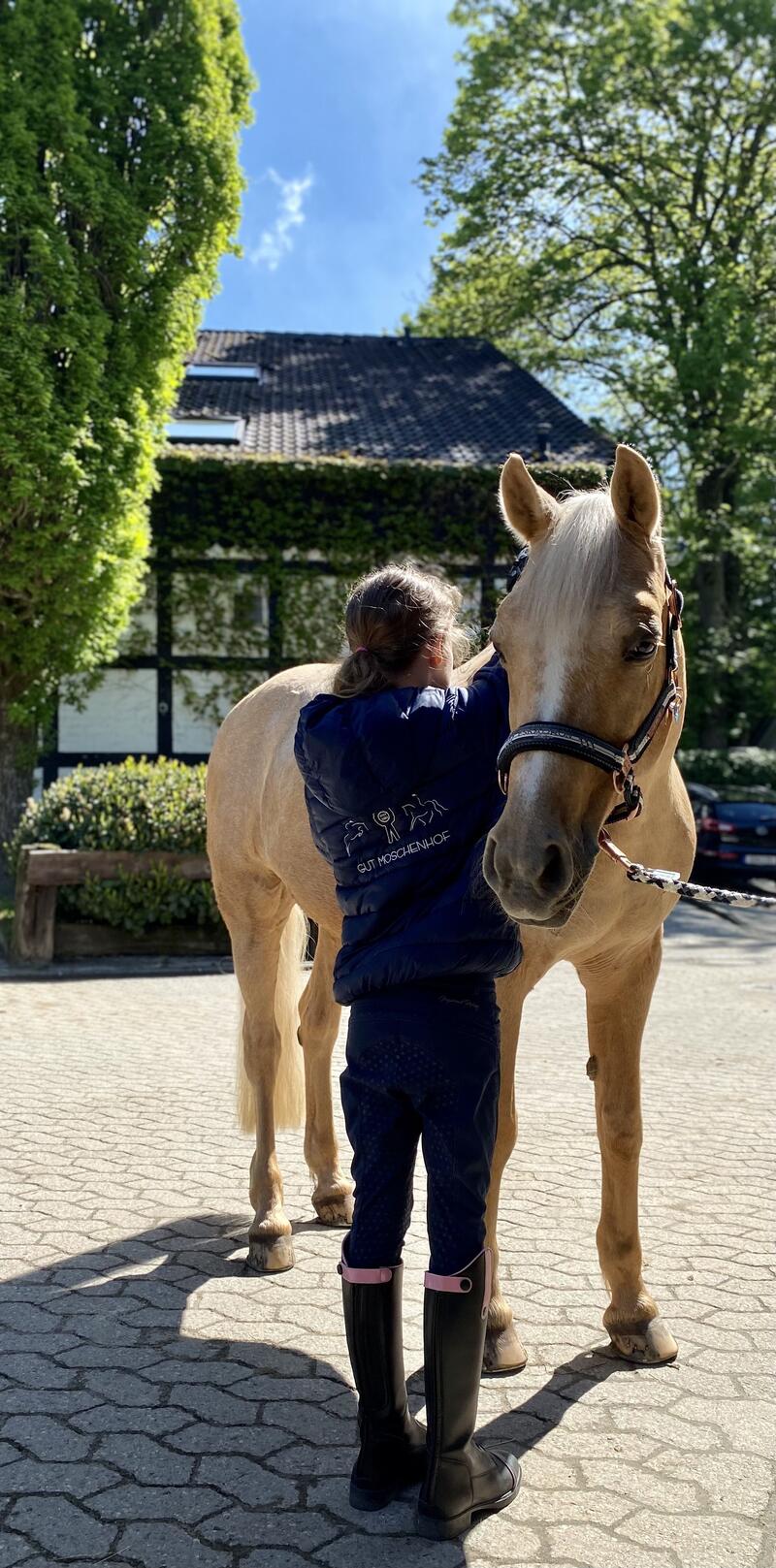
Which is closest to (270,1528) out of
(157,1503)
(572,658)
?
(157,1503)

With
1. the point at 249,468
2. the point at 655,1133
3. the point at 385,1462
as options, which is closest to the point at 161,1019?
the point at 655,1133

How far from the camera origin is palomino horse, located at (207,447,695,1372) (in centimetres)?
215

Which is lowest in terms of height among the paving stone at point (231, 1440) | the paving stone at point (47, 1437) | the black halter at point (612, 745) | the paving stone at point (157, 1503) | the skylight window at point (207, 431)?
the paving stone at point (231, 1440)

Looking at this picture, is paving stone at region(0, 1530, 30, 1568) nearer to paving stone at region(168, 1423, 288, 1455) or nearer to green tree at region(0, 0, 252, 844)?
paving stone at region(168, 1423, 288, 1455)

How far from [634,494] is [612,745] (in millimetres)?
505

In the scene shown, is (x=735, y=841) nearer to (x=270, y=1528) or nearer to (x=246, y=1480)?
(x=246, y=1480)

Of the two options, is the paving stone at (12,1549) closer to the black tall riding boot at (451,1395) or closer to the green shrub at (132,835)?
the black tall riding boot at (451,1395)

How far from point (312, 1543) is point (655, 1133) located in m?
3.32

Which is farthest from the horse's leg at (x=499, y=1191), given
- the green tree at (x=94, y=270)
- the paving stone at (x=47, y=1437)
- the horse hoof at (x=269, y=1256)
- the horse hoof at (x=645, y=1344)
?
the green tree at (x=94, y=270)

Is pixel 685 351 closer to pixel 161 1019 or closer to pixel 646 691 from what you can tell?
pixel 161 1019

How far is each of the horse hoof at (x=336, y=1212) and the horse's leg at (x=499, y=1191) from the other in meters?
1.09

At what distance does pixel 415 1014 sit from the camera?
87.6 inches

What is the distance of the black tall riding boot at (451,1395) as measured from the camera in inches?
86.0

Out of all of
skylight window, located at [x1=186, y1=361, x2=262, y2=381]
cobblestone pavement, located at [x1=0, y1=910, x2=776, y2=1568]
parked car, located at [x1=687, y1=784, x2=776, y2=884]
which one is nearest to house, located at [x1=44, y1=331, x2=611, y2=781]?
skylight window, located at [x1=186, y1=361, x2=262, y2=381]
